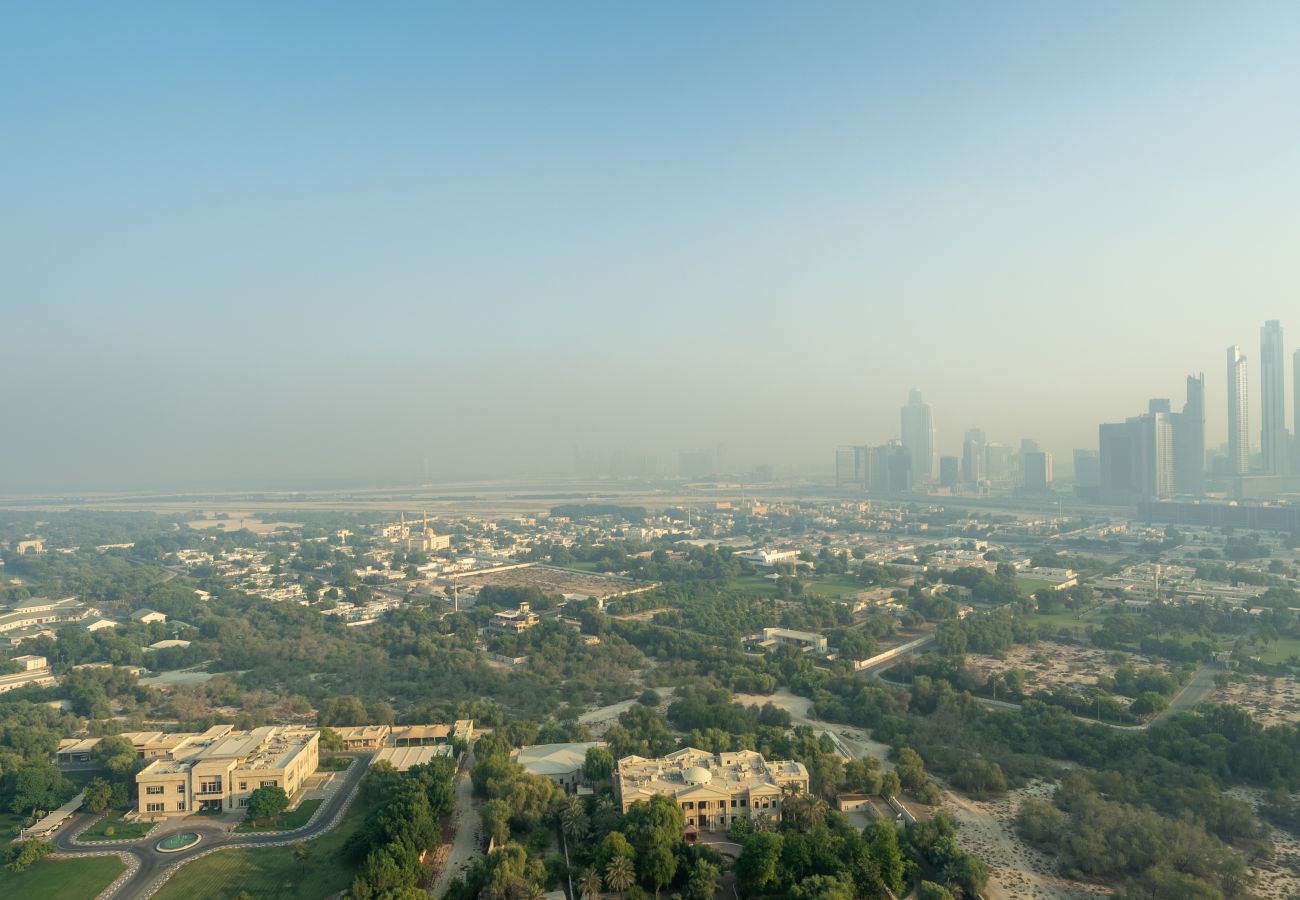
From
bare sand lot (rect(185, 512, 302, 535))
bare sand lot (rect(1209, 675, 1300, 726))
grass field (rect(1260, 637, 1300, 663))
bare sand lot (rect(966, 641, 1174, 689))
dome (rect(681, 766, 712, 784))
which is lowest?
bare sand lot (rect(966, 641, 1174, 689))

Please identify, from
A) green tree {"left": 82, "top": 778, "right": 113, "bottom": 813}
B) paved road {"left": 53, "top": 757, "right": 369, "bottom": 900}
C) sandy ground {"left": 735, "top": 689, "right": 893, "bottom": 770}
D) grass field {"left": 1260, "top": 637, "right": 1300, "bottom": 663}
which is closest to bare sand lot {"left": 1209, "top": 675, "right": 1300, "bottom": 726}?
grass field {"left": 1260, "top": 637, "right": 1300, "bottom": 663}

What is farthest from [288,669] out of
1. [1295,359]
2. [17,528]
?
[1295,359]

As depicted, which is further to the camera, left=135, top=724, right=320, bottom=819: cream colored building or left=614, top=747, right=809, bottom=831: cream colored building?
left=135, top=724, right=320, bottom=819: cream colored building

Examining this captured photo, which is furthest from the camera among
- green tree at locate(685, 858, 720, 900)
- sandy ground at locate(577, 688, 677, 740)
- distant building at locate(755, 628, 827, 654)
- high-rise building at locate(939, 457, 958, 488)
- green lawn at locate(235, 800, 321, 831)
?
high-rise building at locate(939, 457, 958, 488)

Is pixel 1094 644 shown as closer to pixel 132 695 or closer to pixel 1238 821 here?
pixel 1238 821

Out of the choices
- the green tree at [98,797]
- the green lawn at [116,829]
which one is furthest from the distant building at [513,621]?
the green lawn at [116,829]

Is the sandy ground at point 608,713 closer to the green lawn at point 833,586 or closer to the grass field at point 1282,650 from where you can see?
the green lawn at point 833,586

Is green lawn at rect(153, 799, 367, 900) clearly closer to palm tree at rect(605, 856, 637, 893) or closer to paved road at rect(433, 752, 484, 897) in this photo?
paved road at rect(433, 752, 484, 897)
